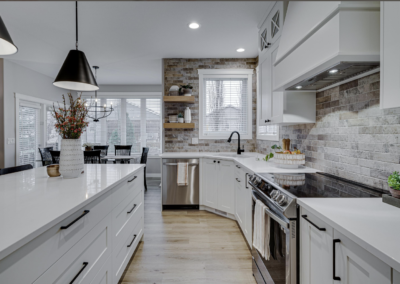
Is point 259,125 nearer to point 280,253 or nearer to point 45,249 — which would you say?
point 280,253

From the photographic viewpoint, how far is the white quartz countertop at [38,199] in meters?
0.86

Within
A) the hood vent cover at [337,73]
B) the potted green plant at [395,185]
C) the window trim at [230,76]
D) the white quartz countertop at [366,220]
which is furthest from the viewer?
the window trim at [230,76]

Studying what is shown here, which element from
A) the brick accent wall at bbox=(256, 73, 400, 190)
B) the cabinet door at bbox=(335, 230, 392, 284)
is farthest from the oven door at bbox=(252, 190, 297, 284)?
the brick accent wall at bbox=(256, 73, 400, 190)

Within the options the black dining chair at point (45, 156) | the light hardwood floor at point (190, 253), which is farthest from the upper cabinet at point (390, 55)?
the black dining chair at point (45, 156)

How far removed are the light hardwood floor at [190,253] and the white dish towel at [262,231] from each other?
48 centimetres

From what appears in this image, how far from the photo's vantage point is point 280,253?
54.8 inches

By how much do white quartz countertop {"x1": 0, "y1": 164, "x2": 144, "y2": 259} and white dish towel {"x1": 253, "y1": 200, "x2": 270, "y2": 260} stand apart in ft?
3.55

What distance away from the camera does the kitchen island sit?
857mm

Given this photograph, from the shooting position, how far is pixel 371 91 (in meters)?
1.52

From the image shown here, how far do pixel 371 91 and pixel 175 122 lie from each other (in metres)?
2.85

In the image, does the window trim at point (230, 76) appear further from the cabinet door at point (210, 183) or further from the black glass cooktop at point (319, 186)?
the black glass cooktop at point (319, 186)

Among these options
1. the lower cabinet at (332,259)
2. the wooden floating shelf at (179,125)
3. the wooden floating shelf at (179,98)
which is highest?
the wooden floating shelf at (179,98)

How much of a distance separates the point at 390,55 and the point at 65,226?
1.66m

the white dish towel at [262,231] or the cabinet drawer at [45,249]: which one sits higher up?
the cabinet drawer at [45,249]
